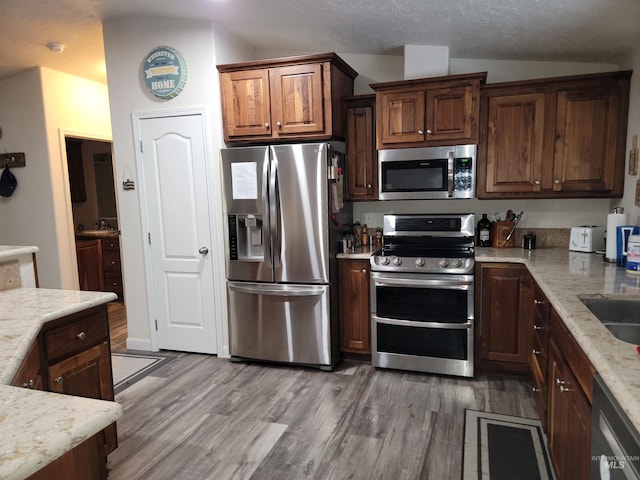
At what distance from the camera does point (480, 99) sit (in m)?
3.24

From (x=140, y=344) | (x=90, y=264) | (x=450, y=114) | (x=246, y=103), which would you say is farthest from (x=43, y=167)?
(x=450, y=114)

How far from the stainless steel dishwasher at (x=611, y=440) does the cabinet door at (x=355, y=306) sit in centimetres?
216

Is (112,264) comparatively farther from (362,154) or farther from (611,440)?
(611,440)

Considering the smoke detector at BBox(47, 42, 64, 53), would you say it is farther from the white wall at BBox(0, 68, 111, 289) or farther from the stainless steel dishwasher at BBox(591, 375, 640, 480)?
the stainless steel dishwasher at BBox(591, 375, 640, 480)

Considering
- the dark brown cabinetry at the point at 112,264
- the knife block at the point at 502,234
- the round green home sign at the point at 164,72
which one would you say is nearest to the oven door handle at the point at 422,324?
the knife block at the point at 502,234

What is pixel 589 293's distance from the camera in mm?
1944

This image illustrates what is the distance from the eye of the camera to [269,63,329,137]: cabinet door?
328 cm

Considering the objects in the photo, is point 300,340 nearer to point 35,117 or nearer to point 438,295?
point 438,295

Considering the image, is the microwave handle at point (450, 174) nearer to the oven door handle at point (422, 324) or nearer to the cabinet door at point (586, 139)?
the cabinet door at point (586, 139)

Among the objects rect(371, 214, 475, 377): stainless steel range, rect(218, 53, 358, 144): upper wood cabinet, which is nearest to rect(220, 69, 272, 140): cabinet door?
rect(218, 53, 358, 144): upper wood cabinet

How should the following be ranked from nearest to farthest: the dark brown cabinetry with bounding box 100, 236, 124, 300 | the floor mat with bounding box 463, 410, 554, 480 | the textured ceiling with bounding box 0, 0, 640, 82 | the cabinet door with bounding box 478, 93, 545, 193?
the floor mat with bounding box 463, 410, 554, 480, the textured ceiling with bounding box 0, 0, 640, 82, the cabinet door with bounding box 478, 93, 545, 193, the dark brown cabinetry with bounding box 100, 236, 124, 300

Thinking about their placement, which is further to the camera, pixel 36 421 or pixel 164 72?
pixel 164 72

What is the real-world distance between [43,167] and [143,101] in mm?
1645

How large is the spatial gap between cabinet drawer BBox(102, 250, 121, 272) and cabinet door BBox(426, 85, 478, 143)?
166 inches
